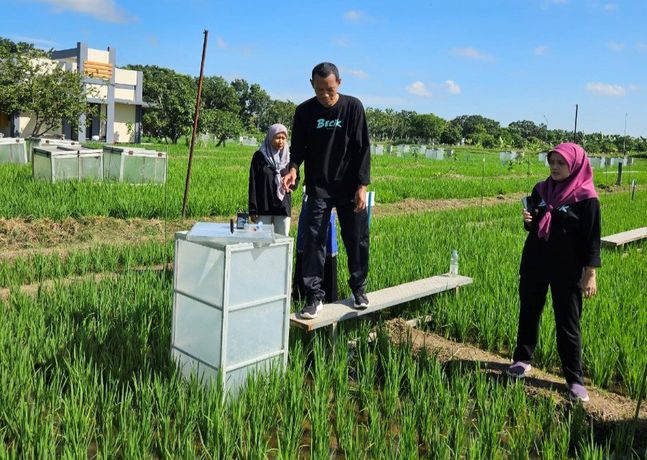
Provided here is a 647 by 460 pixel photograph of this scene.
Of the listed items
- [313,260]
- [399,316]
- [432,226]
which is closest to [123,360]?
[313,260]

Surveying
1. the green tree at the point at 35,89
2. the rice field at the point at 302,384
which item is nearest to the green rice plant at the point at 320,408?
the rice field at the point at 302,384

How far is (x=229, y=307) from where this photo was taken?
271cm

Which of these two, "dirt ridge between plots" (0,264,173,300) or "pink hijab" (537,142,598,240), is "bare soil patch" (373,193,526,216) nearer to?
"dirt ridge between plots" (0,264,173,300)

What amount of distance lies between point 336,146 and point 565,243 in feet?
4.56

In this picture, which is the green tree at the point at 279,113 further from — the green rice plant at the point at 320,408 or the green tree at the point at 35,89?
the green rice plant at the point at 320,408

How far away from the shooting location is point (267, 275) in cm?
291

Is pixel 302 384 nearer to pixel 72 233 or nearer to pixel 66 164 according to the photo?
pixel 72 233

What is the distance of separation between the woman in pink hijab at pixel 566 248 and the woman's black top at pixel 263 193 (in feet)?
7.19

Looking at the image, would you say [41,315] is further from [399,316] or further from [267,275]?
[399,316]

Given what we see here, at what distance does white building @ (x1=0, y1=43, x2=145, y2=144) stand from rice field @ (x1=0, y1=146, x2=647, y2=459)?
2342 cm

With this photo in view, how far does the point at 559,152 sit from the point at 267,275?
164cm

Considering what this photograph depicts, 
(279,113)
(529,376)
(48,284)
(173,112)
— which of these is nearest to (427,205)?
(48,284)

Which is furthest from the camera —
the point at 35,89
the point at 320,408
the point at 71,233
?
the point at 35,89

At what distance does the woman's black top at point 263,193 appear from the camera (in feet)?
15.9
